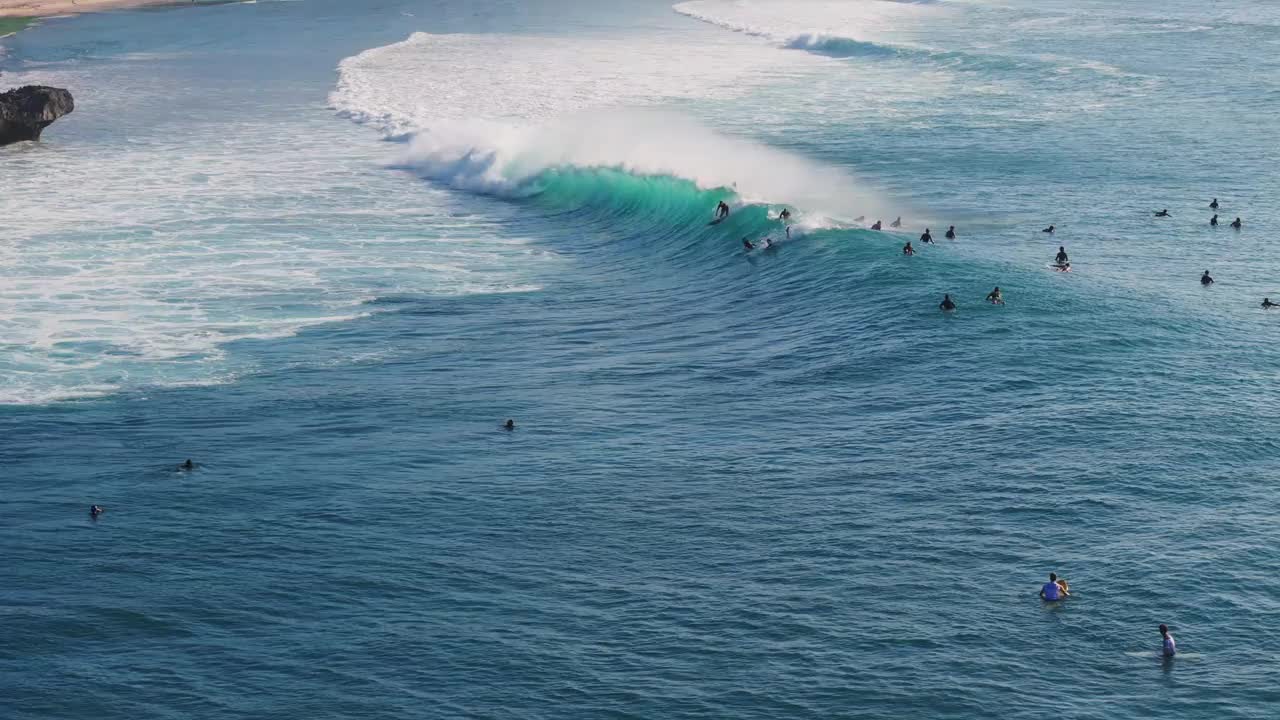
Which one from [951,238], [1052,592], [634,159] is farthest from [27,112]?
[1052,592]

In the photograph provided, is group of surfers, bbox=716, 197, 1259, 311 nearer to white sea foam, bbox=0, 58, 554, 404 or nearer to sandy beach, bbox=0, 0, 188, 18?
white sea foam, bbox=0, 58, 554, 404

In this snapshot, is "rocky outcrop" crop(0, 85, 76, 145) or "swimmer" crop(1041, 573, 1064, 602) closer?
"swimmer" crop(1041, 573, 1064, 602)

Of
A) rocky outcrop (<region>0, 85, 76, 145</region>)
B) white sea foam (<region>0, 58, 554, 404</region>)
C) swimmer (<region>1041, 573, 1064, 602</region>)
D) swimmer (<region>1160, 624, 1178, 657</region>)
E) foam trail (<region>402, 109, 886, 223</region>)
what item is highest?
rocky outcrop (<region>0, 85, 76, 145</region>)

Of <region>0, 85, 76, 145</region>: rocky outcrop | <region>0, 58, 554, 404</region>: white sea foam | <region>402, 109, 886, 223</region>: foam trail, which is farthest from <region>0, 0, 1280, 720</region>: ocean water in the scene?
<region>0, 85, 76, 145</region>: rocky outcrop

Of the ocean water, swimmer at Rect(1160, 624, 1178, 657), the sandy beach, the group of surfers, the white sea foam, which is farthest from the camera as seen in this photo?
the sandy beach

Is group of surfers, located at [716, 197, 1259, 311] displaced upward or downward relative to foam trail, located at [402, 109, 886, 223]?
Answer: downward

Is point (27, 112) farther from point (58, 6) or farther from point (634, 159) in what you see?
point (58, 6)
